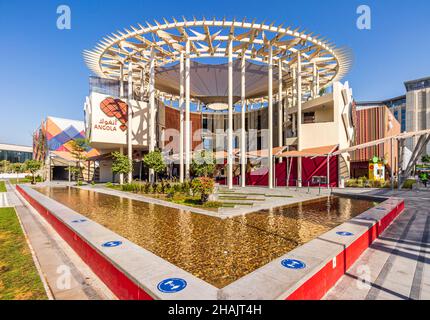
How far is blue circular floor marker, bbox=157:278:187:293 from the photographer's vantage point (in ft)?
9.54

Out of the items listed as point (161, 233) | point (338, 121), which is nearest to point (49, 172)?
point (161, 233)

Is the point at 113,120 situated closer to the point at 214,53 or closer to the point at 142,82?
the point at 142,82

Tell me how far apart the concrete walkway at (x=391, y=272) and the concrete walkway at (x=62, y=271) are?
4.11 metres

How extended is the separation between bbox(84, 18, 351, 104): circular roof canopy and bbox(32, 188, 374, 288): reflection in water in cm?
1859

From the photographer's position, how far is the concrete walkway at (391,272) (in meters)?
3.63

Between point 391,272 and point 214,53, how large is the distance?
26.3 metres

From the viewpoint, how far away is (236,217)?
8.70m

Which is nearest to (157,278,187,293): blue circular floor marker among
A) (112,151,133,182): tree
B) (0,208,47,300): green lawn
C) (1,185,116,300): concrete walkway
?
(1,185,116,300): concrete walkway

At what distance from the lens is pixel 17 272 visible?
15.2 ft

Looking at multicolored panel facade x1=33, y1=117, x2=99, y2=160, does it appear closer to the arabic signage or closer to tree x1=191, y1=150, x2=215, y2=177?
the arabic signage

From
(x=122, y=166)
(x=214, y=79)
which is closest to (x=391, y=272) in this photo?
(x=122, y=166)
